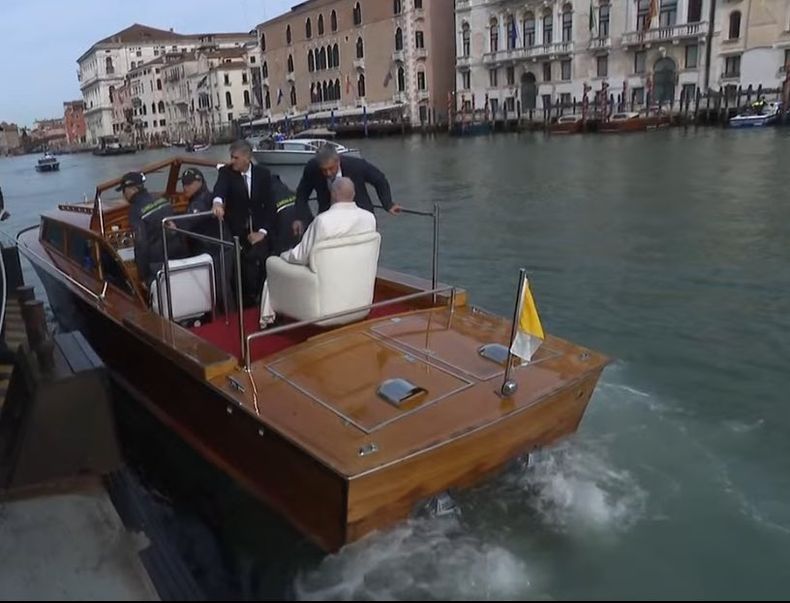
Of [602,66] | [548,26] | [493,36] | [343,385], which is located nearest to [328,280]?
[343,385]

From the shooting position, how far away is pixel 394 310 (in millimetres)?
5090

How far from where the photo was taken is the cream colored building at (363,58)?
181ft

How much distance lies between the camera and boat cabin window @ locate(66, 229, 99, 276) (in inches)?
234

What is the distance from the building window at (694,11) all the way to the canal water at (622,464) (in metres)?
34.2

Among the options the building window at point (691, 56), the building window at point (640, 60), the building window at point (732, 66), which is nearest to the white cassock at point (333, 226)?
the building window at point (732, 66)

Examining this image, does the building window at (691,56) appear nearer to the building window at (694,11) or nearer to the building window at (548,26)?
the building window at (694,11)

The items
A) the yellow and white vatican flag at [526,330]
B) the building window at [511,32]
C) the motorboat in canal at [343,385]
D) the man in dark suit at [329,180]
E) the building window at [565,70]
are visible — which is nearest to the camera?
the motorboat in canal at [343,385]

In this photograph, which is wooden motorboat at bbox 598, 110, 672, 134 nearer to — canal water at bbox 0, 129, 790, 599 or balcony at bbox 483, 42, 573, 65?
balcony at bbox 483, 42, 573, 65

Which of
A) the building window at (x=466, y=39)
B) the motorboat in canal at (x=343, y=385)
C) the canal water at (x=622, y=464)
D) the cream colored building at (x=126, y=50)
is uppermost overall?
the cream colored building at (x=126, y=50)

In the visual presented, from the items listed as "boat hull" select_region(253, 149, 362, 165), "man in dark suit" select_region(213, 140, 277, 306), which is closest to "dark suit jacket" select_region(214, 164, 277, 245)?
"man in dark suit" select_region(213, 140, 277, 306)

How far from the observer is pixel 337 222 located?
13.7 feet

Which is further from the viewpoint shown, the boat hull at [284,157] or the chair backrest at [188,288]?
the boat hull at [284,157]

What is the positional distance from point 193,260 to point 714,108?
134 feet

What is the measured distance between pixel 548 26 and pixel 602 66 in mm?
5035
